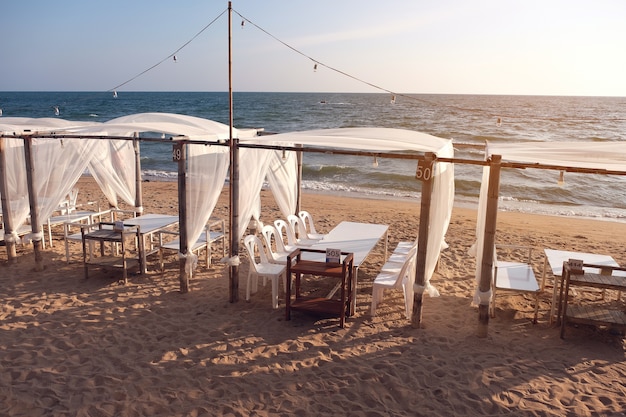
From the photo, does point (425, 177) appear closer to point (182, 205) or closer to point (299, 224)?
point (299, 224)

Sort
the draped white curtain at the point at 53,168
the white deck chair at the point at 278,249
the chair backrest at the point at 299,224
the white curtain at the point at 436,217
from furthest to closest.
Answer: the chair backrest at the point at 299,224
the draped white curtain at the point at 53,168
the white deck chair at the point at 278,249
the white curtain at the point at 436,217

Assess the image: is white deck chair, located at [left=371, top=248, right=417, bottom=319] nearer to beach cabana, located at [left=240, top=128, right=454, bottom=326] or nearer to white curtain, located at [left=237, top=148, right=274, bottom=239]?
beach cabana, located at [left=240, top=128, right=454, bottom=326]

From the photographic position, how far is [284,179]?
7680 millimetres

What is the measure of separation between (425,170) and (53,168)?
5602 mm

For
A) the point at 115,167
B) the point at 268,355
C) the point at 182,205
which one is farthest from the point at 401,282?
the point at 115,167

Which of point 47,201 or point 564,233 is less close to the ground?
point 47,201

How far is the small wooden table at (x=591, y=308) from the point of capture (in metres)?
5.02

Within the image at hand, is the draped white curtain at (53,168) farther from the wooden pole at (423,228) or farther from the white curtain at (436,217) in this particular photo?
the white curtain at (436,217)

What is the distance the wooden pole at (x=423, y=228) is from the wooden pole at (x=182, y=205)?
2.89 meters

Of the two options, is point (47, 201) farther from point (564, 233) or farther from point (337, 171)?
point (337, 171)

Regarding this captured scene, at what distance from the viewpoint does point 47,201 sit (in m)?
7.29

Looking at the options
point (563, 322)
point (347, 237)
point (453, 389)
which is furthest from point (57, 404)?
point (563, 322)

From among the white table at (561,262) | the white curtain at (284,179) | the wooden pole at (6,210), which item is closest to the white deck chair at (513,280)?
the white table at (561,262)

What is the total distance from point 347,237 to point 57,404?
4052mm
